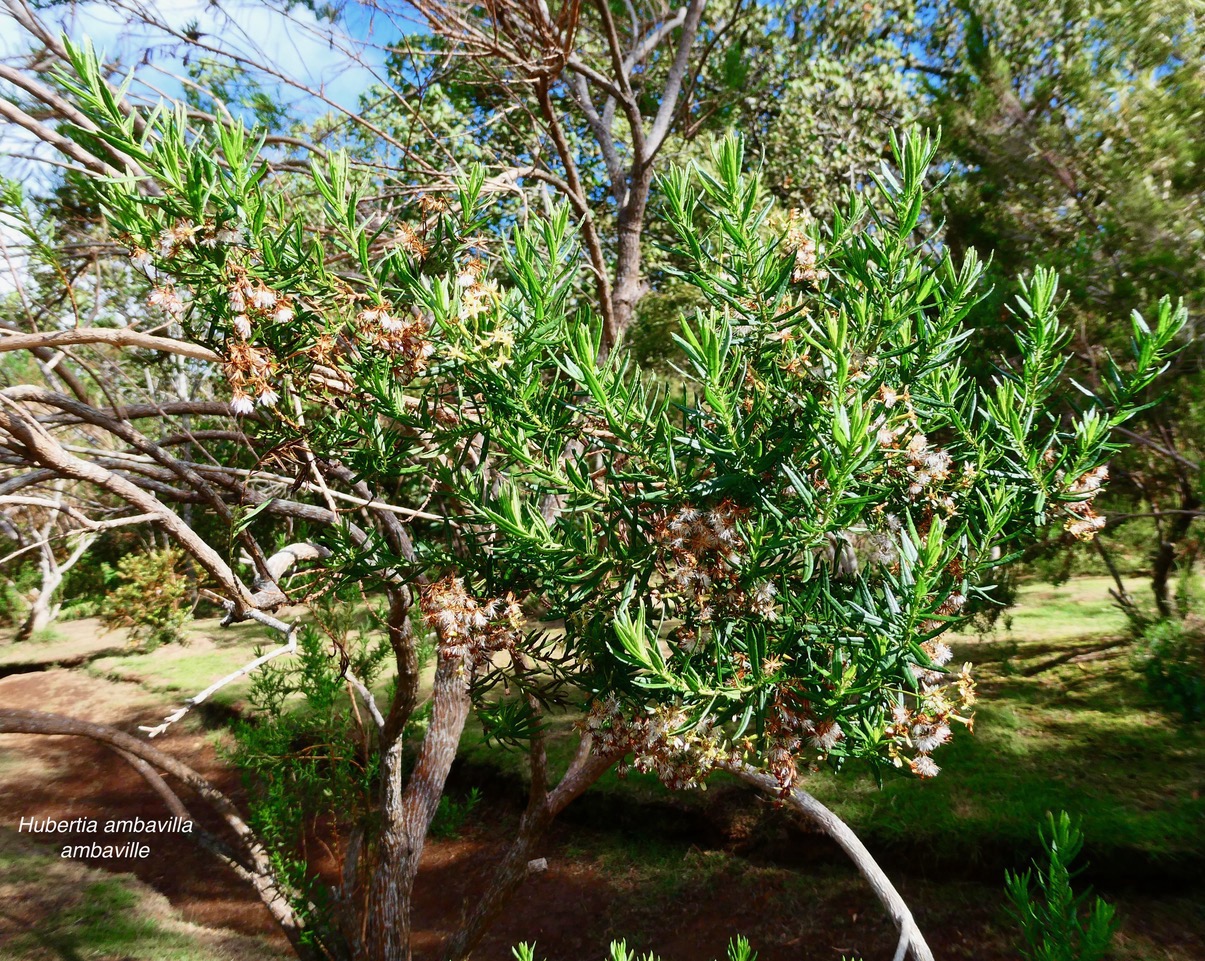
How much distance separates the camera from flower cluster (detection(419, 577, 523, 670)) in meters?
1.46

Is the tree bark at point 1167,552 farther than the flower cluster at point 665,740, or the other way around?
the tree bark at point 1167,552

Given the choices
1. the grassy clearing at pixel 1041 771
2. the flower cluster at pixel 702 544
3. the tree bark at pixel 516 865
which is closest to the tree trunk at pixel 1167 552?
the grassy clearing at pixel 1041 771

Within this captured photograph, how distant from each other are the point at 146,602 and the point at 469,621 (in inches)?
462

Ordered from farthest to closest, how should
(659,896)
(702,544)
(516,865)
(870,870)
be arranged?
(659,896)
(516,865)
(870,870)
(702,544)

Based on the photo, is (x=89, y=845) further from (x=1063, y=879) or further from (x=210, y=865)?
(x=1063, y=879)

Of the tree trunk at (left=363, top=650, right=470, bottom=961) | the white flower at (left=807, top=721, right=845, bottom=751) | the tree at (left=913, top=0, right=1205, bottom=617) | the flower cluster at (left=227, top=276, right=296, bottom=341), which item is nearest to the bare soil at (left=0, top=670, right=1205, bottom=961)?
the tree trunk at (left=363, top=650, right=470, bottom=961)

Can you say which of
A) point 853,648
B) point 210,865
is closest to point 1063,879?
point 853,648

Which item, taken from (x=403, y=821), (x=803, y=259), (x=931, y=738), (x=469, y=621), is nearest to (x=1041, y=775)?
(x=403, y=821)

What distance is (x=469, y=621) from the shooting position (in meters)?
1.49

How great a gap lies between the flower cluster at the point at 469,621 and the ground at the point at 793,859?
457 centimetres

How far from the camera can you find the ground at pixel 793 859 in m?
4.83

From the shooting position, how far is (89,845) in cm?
666

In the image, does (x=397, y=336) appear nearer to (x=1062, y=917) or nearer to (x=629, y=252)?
(x=1062, y=917)

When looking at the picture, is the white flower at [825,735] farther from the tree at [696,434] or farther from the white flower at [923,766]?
the white flower at [923,766]
